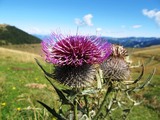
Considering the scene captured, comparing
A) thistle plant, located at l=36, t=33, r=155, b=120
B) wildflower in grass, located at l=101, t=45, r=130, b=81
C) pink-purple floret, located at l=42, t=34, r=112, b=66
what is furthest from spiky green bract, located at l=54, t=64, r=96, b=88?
wildflower in grass, located at l=101, t=45, r=130, b=81

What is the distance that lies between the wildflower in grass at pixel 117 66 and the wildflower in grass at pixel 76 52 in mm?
840

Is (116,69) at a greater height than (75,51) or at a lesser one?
lesser

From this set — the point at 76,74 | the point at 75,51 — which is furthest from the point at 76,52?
the point at 76,74

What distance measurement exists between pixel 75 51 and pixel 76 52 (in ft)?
0.07

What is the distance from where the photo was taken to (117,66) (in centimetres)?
518

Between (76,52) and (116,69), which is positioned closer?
(76,52)

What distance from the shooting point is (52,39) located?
13.7 feet

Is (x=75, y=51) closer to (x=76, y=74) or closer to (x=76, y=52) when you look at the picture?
(x=76, y=52)

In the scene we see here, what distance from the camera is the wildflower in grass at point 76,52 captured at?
393 cm

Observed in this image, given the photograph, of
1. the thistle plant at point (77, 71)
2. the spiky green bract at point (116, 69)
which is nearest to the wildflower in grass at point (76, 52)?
the thistle plant at point (77, 71)

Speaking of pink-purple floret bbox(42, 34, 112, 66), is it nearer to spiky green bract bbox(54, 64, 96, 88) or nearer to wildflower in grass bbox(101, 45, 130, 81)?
spiky green bract bbox(54, 64, 96, 88)

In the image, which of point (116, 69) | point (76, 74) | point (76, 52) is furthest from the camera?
point (116, 69)

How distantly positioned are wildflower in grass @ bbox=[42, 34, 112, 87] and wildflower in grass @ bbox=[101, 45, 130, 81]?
840 millimetres

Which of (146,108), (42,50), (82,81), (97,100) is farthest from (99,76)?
(146,108)
